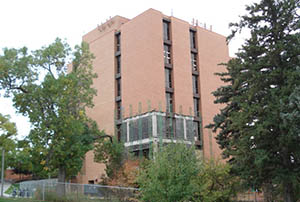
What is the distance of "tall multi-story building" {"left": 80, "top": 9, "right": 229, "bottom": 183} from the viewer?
4547cm

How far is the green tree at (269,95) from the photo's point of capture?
71.9 feet

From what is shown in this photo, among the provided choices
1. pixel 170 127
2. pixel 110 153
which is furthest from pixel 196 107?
pixel 110 153

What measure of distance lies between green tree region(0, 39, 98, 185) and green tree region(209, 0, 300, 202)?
12.8 metres

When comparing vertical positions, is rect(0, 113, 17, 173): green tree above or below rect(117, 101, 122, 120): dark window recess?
below

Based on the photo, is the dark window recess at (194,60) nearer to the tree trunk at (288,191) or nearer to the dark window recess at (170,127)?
the dark window recess at (170,127)

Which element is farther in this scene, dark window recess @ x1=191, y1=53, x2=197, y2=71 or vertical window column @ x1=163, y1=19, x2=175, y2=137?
dark window recess @ x1=191, y1=53, x2=197, y2=71

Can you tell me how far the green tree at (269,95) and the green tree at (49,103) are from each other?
12833 millimetres

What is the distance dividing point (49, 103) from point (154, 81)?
1931cm

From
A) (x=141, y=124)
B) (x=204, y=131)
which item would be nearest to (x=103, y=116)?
(x=141, y=124)

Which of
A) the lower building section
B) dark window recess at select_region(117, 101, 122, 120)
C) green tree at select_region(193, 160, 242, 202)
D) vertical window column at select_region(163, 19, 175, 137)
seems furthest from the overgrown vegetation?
dark window recess at select_region(117, 101, 122, 120)

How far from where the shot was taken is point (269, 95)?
2295cm

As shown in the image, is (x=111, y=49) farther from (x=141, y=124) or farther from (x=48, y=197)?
(x=48, y=197)

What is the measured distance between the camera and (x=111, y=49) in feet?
171

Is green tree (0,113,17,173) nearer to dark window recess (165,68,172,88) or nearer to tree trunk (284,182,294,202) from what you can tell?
dark window recess (165,68,172,88)
